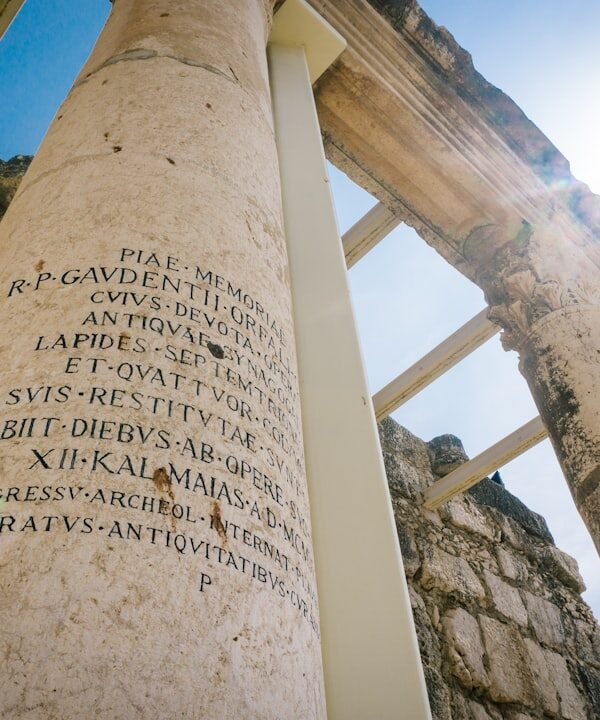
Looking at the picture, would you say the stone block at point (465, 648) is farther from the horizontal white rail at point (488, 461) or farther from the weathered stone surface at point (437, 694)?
the horizontal white rail at point (488, 461)

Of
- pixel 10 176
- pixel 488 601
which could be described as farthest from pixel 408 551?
pixel 10 176

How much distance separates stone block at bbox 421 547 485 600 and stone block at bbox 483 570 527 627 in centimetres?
16

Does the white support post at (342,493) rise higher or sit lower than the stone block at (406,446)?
lower

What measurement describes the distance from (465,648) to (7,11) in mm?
5417

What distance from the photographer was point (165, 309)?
4.66ft

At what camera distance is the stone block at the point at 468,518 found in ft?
18.8

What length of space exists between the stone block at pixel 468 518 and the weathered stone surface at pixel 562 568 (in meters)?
0.72

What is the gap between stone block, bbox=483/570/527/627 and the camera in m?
5.28

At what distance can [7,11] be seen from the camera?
172 inches

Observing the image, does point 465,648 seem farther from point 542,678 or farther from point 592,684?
point 592,684

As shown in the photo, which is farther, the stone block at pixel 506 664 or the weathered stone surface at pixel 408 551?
the weathered stone surface at pixel 408 551

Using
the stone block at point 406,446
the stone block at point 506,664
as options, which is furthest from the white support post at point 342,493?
the stone block at point 506,664

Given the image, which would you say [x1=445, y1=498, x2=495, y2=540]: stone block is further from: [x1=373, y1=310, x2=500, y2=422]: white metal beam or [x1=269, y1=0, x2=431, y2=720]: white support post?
[x1=269, y1=0, x2=431, y2=720]: white support post

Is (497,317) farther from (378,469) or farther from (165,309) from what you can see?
(165,309)
